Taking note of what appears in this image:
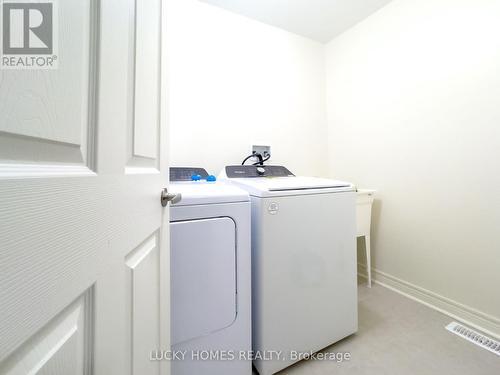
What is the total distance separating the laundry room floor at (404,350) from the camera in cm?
111

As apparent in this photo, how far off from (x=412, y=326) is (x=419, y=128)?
143 centimetres

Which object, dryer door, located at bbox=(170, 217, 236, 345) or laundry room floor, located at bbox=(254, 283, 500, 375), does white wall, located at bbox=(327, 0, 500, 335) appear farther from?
dryer door, located at bbox=(170, 217, 236, 345)

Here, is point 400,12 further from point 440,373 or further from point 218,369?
point 218,369

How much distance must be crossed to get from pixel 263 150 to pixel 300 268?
120 centimetres

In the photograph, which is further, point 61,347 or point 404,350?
point 404,350

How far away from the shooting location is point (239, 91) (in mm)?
1940

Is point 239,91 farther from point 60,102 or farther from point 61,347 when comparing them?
point 61,347

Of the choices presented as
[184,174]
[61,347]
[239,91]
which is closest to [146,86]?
[61,347]

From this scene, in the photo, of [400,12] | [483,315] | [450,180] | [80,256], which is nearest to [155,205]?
[80,256]

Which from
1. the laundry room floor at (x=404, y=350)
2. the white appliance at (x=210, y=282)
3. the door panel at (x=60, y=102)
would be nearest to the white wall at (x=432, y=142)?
the laundry room floor at (x=404, y=350)

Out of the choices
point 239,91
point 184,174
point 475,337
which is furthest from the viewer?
point 239,91

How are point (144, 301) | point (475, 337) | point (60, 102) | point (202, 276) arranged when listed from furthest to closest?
point (475, 337), point (202, 276), point (144, 301), point (60, 102)

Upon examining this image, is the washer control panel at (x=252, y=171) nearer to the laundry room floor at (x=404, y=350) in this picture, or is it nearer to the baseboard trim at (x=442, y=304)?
the laundry room floor at (x=404, y=350)

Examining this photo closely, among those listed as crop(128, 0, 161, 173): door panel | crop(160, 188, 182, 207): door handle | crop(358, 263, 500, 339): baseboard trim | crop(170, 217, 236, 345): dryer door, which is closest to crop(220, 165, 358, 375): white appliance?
crop(170, 217, 236, 345): dryer door
